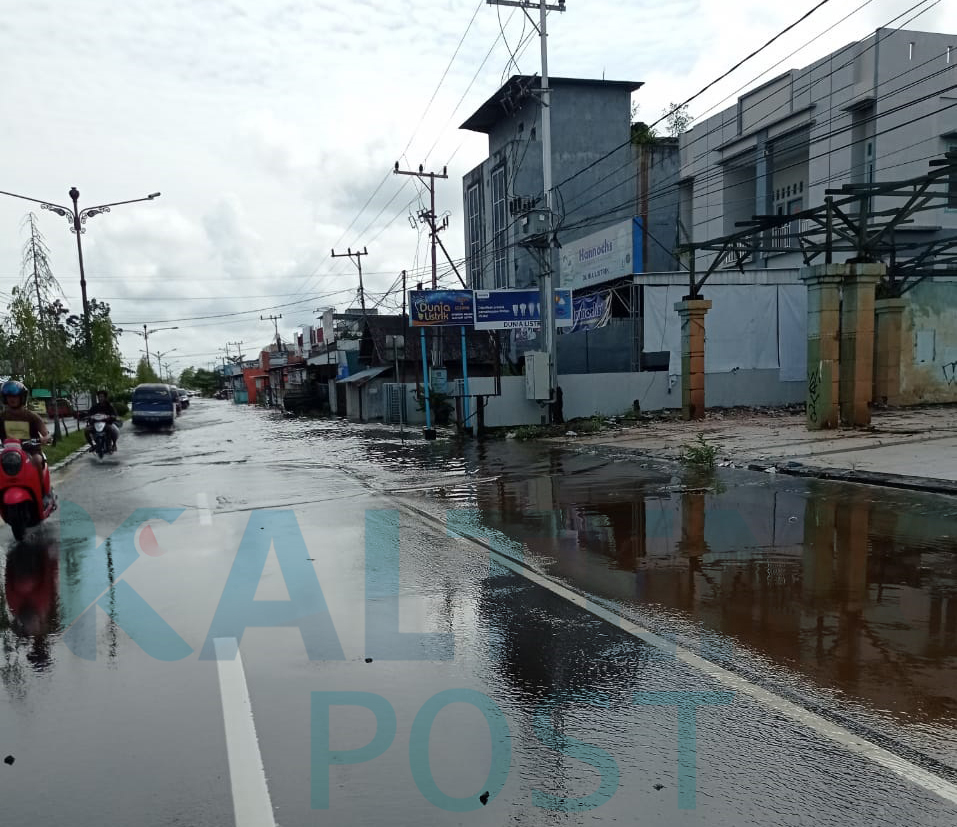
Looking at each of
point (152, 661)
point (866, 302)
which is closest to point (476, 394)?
point (866, 302)

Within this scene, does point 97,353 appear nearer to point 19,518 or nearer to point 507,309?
point 507,309

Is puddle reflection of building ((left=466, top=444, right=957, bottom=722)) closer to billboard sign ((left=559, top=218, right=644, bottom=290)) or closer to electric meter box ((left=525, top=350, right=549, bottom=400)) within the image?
electric meter box ((left=525, top=350, right=549, bottom=400))

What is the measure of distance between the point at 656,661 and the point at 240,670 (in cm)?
259

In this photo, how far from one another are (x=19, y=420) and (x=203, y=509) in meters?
2.67

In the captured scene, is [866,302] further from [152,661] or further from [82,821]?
[82,821]

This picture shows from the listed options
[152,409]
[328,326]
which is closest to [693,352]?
[152,409]

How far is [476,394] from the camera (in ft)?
75.6

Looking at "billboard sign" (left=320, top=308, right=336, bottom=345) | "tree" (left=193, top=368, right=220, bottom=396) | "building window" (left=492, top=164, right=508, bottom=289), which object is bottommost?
"tree" (left=193, top=368, right=220, bottom=396)

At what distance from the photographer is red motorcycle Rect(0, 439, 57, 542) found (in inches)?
348

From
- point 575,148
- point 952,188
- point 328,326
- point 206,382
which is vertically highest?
point 575,148

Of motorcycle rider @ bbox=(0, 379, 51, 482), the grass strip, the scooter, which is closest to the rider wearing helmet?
motorcycle rider @ bbox=(0, 379, 51, 482)

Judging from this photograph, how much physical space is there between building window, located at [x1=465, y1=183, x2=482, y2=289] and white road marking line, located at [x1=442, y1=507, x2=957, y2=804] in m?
41.5

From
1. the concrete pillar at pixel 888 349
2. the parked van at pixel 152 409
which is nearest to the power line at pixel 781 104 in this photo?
the concrete pillar at pixel 888 349

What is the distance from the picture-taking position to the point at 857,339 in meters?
17.1
